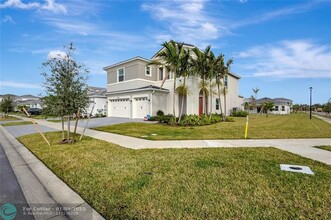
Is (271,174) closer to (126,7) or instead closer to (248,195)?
(248,195)

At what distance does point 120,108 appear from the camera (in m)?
23.0

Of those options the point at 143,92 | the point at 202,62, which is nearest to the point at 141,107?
the point at 143,92

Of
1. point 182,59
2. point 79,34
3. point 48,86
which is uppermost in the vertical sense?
point 79,34

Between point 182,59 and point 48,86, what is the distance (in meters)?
10.5

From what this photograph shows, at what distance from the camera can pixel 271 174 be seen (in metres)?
4.29

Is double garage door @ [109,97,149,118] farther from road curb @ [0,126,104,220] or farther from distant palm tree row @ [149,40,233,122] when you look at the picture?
road curb @ [0,126,104,220]

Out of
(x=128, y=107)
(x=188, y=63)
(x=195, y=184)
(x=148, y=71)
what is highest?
(x=148, y=71)

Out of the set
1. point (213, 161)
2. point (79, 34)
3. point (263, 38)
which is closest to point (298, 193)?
point (213, 161)

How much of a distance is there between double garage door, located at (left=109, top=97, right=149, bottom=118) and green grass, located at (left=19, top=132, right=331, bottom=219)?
45.9ft

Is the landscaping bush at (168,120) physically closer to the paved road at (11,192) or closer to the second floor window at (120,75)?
the second floor window at (120,75)

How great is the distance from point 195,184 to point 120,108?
67.3 ft

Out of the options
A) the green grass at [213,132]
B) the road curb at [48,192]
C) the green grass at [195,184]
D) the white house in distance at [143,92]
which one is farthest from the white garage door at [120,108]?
the road curb at [48,192]

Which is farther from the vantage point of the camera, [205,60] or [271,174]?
[205,60]

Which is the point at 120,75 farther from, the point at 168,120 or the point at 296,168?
the point at 296,168
